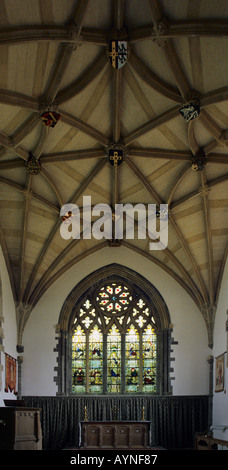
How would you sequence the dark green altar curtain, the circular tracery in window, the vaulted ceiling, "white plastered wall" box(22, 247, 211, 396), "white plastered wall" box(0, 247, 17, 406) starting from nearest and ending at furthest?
the vaulted ceiling → "white plastered wall" box(0, 247, 17, 406) → the dark green altar curtain → "white plastered wall" box(22, 247, 211, 396) → the circular tracery in window

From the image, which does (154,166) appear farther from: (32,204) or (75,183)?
(32,204)

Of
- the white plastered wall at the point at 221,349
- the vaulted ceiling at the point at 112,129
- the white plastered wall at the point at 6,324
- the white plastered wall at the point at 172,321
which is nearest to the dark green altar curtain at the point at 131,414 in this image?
the white plastered wall at the point at 172,321

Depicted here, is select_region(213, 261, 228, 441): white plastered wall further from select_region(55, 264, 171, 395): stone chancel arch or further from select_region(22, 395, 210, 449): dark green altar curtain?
select_region(55, 264, 171, 395): stone chancel arch

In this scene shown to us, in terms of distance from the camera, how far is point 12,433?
11.6m

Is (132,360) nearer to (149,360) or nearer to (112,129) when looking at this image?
(149,360)

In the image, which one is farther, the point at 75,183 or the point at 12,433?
the point at 75,183

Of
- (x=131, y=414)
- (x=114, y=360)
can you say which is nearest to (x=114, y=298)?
(x=114, y=360)

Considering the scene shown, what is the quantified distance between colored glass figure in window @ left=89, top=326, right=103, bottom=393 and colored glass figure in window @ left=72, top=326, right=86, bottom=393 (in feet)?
0.77

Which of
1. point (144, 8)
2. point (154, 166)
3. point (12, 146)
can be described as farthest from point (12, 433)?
point (144, 8)

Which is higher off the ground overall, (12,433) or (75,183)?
(75,183)

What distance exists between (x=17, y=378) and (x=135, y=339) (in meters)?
4.13

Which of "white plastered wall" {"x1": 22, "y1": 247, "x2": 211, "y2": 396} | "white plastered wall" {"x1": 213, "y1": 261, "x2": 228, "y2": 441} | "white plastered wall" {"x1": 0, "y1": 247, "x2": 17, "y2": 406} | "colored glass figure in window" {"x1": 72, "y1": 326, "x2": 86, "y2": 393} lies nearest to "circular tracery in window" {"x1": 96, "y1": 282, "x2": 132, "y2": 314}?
"white plastered wall" {"x1": 22, "y1": 247, "x2": 211, "y2": 396}

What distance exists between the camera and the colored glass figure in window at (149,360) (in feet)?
62.6

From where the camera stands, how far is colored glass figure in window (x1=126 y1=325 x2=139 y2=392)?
754 inches
